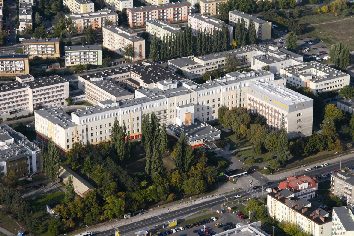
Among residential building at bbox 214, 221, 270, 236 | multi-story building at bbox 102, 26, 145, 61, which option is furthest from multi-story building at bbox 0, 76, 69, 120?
residential building at bbox 214, 221, 270, 236

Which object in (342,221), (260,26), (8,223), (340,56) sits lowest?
(8,223)

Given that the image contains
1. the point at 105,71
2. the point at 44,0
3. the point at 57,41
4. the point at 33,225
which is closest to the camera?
the point at 33,225

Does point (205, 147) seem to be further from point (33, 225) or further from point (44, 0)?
point (44, 0)

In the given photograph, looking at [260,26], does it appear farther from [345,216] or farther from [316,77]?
[345,216]

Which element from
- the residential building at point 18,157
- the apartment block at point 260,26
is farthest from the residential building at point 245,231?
the apartment block at point 260,26

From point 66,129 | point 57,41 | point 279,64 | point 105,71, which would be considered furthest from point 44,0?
point 66,129

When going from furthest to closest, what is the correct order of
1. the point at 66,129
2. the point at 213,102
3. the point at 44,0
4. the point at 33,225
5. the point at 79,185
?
1. the point at 44,0
2. the point at 213,102
3. the point at 66,129
4. the point at 79,185
5. the point at 33,225

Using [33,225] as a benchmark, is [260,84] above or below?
above

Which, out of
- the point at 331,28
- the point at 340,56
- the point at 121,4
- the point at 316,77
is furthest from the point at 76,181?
the point at 331,28
